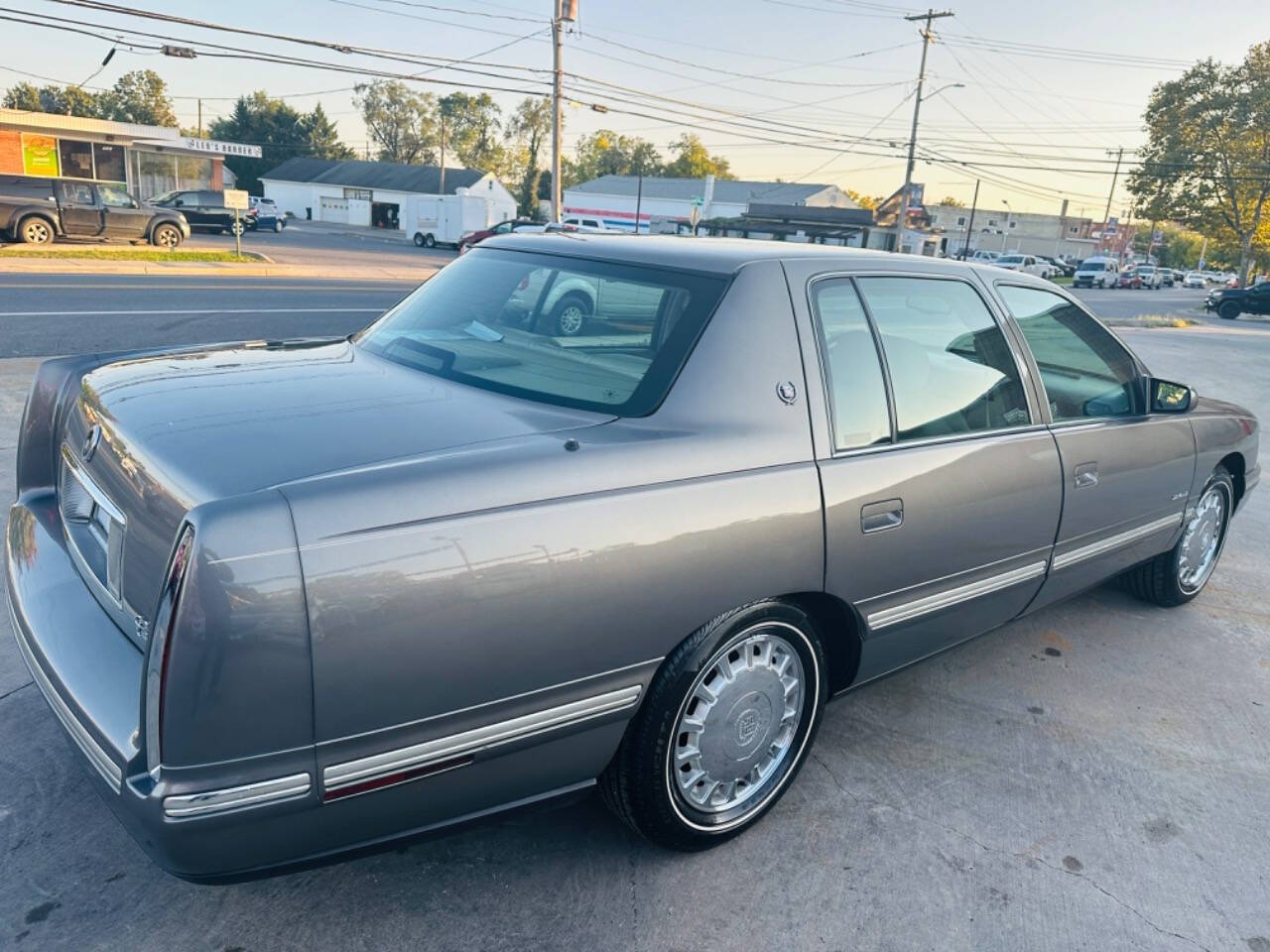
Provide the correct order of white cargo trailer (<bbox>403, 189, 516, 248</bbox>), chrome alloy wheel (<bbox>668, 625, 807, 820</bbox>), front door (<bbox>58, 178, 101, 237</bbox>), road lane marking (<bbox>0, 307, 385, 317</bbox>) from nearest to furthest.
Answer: chrome alloy wheel (<bbox>668, 625, 807, 820</bbox>) < road lane marking (<bbox>0, 307, 385, 317</bbox>) < front door (<bbox>58, 178, 101, 237</bbox>) < white cargo trailer (<bbox>403, 189, 516, 248</bbox>)

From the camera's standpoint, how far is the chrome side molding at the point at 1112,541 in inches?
138

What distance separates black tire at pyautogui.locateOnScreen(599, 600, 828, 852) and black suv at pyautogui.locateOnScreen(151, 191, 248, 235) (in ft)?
119

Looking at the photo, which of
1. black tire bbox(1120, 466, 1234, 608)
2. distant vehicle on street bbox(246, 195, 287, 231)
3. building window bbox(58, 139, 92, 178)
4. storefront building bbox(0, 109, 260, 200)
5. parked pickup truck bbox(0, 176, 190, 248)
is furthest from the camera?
distant vehicle on street bbox(246, 195, 287, 231)

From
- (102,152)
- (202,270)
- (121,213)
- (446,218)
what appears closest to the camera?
(202,270)

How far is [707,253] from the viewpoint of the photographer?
2.84m

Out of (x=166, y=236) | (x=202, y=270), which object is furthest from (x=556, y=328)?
(x=166, y=236)

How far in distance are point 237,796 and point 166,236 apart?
26.2 metres

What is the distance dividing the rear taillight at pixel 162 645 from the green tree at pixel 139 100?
107 m

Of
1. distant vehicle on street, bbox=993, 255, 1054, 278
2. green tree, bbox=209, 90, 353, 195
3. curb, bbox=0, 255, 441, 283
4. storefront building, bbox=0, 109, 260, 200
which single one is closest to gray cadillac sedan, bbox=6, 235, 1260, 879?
curb, bbox=0, 255, 441, 283

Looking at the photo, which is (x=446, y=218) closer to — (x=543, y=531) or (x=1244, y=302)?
(x=1244, y=302)

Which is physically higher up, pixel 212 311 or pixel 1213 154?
pixel 1213 154

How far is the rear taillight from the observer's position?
5.55ft

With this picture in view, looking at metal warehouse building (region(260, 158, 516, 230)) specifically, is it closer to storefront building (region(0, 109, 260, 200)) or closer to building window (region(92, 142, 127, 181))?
storefront building (region(0, 109, 260, 200))

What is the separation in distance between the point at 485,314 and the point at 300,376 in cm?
70
